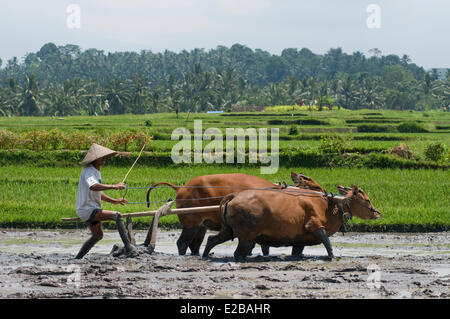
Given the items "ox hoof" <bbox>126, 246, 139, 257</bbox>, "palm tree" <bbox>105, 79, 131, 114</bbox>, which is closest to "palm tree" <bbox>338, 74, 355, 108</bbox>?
"palm tree" <bbox>105, 79, 131, 114</bbox>

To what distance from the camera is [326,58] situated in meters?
158

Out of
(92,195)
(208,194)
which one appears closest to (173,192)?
(208,194)

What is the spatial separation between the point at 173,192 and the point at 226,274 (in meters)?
8.05

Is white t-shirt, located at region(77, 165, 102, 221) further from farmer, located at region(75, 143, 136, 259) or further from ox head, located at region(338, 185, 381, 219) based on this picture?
ox head, located at region(338, 185, 381, 219)

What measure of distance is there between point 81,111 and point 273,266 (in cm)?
6681

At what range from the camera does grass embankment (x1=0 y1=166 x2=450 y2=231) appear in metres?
13.4

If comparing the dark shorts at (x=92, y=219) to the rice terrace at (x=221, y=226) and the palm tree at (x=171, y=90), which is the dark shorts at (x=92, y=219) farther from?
the palm tree at (x=171, y=90)

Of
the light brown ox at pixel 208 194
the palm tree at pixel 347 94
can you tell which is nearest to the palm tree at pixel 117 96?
the palm tree at pixel 347 94

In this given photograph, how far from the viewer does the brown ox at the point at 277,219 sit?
351 inches

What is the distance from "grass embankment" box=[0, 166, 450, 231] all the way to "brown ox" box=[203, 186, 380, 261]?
154 inches

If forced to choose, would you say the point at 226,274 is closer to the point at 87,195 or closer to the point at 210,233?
the point at 87,195

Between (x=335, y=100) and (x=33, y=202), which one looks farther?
(x=335, y=100)

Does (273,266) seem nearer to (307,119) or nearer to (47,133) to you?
(47,133)
